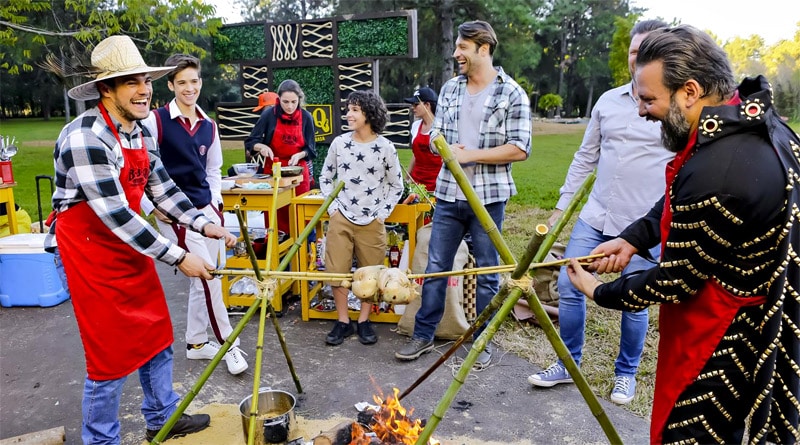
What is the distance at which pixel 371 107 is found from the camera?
4746 millimetres

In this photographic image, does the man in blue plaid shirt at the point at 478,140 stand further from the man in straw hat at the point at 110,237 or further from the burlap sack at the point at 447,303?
the man in straw hat at the point at 110,237

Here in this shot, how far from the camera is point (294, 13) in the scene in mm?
28062

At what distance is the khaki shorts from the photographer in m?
4.82

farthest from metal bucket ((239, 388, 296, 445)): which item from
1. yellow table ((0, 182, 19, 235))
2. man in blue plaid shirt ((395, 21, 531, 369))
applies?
yellow table ((0, 182, 19, 235))

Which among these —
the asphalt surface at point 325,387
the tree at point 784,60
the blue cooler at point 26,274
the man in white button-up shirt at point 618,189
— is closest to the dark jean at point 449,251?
the asphalt surface at point 325,387

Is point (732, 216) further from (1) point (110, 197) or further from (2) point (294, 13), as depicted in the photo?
(2) point (294, 13)

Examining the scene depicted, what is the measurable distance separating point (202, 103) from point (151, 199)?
117 ft

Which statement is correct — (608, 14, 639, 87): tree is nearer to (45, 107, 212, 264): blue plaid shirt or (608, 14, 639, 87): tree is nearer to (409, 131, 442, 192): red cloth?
(409, 131, 442, 192): red cloth

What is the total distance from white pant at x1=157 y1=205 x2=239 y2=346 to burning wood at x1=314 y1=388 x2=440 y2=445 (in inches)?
56.8

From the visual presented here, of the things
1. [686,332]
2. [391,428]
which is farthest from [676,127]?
[391,428]

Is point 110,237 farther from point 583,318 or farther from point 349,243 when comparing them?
point 583,318

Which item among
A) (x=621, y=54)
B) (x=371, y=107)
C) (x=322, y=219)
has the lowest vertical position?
(x=322, y=219)

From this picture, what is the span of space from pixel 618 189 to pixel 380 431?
210 centimetres

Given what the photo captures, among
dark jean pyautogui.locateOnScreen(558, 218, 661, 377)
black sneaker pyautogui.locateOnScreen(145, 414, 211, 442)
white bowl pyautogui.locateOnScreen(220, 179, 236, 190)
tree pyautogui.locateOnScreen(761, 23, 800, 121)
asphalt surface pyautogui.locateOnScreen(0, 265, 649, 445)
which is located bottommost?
asphalt surface pyautogui.locateOnScreen(0, 265, 649, 445)
